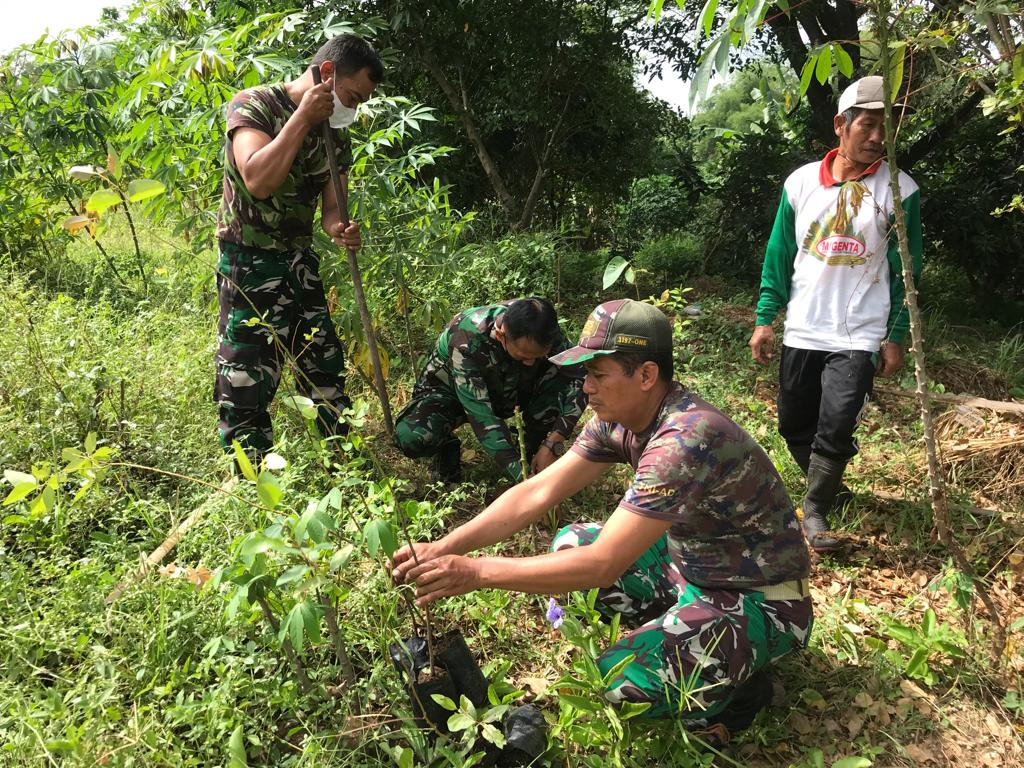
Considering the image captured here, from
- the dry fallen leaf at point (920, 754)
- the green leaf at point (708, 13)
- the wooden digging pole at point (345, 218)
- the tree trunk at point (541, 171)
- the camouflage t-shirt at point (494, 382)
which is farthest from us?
the tree trunk at point (541, 171)

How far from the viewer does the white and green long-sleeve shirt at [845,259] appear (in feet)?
8.57

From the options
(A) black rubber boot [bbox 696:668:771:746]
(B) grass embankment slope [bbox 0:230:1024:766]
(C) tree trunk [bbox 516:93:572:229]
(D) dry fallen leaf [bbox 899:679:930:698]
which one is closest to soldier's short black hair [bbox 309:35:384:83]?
(B) grass embankment slope [bbox 0:230:1024:766]

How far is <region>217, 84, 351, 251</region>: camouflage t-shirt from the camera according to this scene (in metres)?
2.62

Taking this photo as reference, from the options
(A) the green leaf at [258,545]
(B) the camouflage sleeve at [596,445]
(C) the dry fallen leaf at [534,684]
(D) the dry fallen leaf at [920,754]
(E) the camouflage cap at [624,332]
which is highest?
(E) the camouflage cap at [624,332]

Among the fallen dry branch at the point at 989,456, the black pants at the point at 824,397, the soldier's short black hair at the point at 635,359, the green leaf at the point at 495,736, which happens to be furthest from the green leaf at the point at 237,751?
the fallen dry branch at the point at 989,456

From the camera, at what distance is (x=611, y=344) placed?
182 centimetres

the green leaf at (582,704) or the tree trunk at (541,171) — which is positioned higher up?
the tree trunk at (541,171)

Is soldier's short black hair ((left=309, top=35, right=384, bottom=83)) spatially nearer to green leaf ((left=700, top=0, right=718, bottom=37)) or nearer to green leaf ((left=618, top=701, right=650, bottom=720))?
green leaf ((left=700, top=0, right=718, bottom=37))

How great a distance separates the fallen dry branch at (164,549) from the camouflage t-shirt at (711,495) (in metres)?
1.25

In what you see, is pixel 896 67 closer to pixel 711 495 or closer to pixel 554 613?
pixel 711 495

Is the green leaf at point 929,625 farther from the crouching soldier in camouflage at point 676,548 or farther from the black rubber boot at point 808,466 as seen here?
the black rubber boot at point 808,466

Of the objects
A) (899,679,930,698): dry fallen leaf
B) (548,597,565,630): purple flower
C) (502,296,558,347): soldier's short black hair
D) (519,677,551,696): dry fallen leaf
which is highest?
(502,296,558,347): soldier's short black hair

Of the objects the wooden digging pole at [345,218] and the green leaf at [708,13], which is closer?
the green leaf at [708,13]

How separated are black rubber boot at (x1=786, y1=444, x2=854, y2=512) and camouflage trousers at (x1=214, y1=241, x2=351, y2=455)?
6.44 ft
